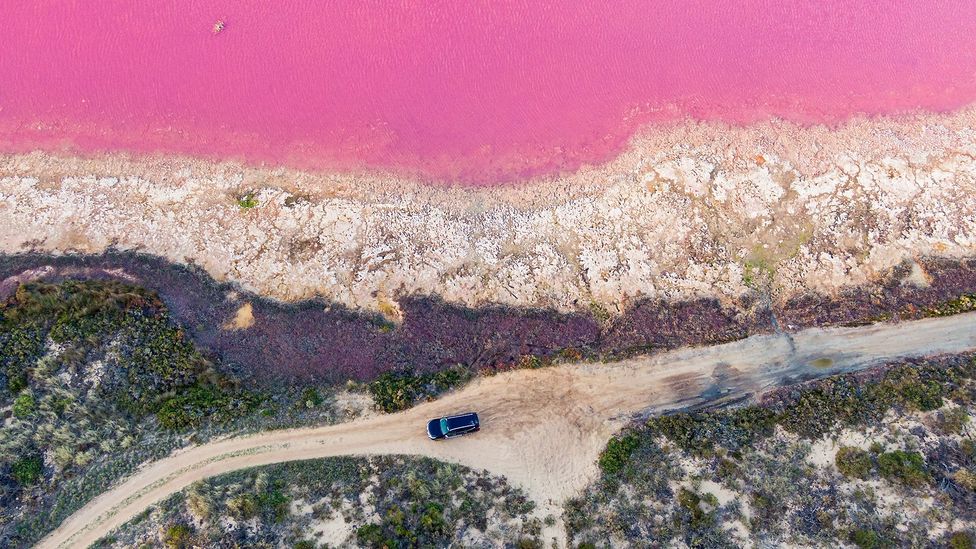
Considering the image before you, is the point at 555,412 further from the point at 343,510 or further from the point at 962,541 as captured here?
the point at 962,541

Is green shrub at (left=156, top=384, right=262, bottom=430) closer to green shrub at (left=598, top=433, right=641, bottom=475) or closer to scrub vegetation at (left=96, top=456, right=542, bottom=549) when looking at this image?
scrub vegetation at (left=96, top=456, right=542, bottom=549)

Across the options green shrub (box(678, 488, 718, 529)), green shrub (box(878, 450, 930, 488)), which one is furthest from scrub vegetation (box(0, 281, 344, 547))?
green shrub (box(878, 450, 930, 488))

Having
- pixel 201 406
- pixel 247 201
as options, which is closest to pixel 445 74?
pixel 247 201

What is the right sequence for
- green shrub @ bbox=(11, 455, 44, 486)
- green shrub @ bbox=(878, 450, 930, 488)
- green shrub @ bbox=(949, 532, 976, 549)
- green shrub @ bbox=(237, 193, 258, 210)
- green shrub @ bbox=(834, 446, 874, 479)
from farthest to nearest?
green shrub @ bbox=(237, 193, 258, 210), green shrub @ bbox=(834, 446, 874, 479), green shrub @ bbox=(11, 455, 44, 486), green shrub @ bbox=(878, 450, 930, 488), green shrub @ bbox=(949, 532, 976, 549)

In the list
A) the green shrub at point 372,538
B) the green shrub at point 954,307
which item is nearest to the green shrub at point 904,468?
the green shrub at point 954,307

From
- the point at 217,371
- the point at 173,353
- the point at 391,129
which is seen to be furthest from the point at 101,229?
the point at 391,129

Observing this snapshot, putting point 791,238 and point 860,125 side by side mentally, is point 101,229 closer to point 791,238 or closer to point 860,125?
point 791,238
